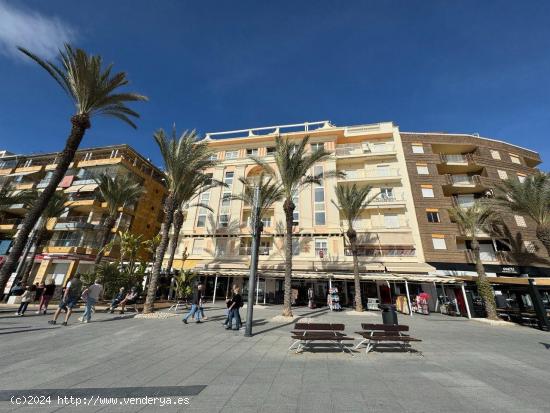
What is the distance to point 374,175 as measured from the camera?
1093 inches

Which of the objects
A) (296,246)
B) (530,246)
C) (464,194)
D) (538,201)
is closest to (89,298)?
(296,246)

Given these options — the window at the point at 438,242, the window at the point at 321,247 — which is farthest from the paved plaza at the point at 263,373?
the window at the point at 438,242

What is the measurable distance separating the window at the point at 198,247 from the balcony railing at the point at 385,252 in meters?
15.5

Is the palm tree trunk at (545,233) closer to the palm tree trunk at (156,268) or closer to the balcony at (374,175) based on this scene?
the balcony at (374,175)

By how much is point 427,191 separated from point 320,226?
12.2 m

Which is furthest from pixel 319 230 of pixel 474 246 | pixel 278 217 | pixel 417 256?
pixel 474 246

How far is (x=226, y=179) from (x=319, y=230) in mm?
13596

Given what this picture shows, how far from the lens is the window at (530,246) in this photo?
2323cm

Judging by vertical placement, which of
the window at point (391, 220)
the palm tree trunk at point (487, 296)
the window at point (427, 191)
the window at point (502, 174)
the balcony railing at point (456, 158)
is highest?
the balcony railing at point (456, 158)

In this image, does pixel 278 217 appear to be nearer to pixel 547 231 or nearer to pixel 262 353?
pixel 262 353

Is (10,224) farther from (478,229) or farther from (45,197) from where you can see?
(478,229)

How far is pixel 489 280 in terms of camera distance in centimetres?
1795

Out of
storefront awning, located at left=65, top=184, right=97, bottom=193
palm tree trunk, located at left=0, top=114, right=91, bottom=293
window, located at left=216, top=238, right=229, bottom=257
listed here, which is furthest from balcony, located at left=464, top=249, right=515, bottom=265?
storefront awning, located at left=65, top=184, right=97, bottom=193

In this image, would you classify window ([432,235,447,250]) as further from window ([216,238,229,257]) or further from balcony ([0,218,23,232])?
balcony ([0,218,23,232])
